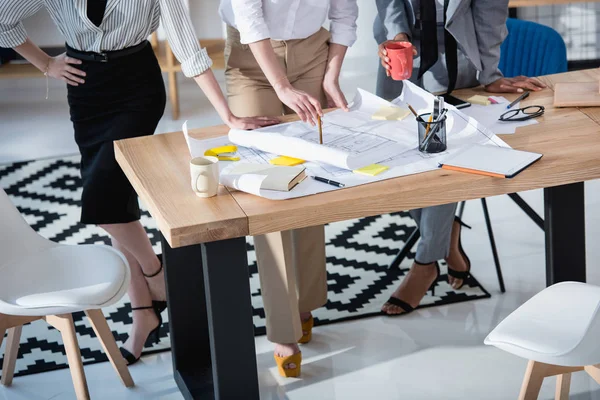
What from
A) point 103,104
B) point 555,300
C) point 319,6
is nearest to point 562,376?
point 555,300

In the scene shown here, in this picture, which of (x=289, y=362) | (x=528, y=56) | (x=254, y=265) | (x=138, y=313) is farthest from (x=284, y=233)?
(x=528, y=56)

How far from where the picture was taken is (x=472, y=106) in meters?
2.77

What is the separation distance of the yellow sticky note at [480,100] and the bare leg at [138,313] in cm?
122

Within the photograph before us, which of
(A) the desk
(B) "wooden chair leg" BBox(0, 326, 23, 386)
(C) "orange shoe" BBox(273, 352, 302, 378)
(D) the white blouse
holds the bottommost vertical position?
(C) "orange shoe" BBox(273, 352, 302, 378)

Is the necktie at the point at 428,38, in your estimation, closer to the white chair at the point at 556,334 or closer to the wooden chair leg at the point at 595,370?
the white chair at the point at 556,334

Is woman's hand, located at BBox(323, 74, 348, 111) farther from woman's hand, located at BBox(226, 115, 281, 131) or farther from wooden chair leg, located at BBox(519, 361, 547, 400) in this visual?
wooden chair leg, located at BBox(519, 361, 547, 400)

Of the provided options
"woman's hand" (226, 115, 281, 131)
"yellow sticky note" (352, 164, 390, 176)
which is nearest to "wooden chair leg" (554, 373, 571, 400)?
"yellow sticky note" (352, 164, 390, 176)

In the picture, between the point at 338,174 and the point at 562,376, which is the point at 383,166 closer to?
the point at 338,174

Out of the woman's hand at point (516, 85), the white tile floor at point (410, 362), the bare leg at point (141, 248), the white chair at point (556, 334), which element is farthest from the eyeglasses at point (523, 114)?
the bare leg at point (141, 248)

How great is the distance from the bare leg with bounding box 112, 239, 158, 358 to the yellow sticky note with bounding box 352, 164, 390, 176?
1096 mm

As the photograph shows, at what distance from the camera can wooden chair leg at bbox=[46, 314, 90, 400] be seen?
102 inches

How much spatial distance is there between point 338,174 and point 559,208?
0.72 m

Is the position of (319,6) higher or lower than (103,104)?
higher

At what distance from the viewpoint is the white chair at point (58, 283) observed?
8.18 feet
